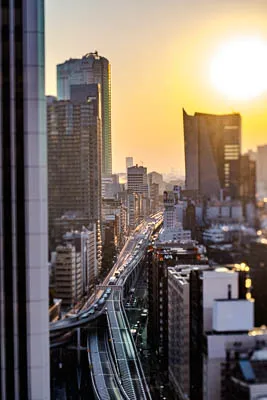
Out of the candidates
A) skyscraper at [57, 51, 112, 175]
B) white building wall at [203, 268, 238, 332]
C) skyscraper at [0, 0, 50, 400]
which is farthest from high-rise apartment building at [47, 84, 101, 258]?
white building wall at [203, 268, 238, 332]

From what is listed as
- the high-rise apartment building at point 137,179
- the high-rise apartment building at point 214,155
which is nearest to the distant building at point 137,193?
the high-rise apartment building at point 137,179

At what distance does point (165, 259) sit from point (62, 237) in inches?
30.7

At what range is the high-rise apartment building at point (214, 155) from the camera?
304cm

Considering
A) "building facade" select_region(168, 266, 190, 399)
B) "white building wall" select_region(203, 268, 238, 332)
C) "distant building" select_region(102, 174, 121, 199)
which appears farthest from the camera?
"distant building" select_region(102, 174, 121, 199)

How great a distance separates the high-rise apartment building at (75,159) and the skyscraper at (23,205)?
0.62ft

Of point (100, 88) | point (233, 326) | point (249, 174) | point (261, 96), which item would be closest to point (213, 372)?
point (233, 326)

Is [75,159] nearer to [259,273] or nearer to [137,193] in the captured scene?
[137,193]

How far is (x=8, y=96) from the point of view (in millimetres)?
2744

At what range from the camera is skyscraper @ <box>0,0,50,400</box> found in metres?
2.73

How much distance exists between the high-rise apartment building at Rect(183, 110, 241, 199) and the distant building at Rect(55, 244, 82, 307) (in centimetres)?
86

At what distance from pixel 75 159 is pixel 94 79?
54cm

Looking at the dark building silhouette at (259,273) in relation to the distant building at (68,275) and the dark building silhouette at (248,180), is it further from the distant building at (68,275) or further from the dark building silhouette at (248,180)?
the distant building at (68,275)

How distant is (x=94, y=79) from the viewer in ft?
10.7

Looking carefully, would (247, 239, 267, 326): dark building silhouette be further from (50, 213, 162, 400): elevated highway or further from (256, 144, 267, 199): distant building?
(50, 213, 162, 400): elevated highway
